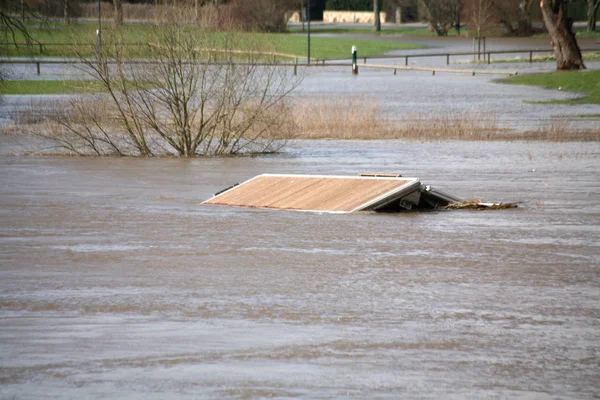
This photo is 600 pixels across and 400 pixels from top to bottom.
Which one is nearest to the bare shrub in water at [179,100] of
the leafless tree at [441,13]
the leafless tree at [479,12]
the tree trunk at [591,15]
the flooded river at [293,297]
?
the flooded river at [293,297]

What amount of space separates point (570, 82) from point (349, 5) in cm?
8833

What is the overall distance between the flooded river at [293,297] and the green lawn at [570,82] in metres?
22.8

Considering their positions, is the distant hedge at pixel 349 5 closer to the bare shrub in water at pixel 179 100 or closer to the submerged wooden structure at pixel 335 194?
the bare shrub in water at pixel 179 100

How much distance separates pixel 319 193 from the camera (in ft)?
53.2

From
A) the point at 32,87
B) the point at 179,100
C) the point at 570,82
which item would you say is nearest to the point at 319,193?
the point at 179,100

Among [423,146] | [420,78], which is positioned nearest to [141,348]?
[423,146]

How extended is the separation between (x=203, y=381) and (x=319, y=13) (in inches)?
5096

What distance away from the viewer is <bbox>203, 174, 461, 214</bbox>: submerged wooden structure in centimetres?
1534

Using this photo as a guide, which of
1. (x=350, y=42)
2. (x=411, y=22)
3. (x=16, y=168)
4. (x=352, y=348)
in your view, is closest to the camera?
(x=352, y=348)

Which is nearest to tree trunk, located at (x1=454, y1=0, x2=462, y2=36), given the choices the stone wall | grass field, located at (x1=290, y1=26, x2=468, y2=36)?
grass field, located at (x1=290, y1=26, x2=468, y2=36)

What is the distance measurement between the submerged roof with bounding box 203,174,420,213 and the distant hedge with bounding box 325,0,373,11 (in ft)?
386

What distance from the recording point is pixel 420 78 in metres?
57.8

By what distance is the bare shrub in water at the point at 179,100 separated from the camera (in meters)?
21.6

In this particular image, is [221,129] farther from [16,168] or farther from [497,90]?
[497,90]
